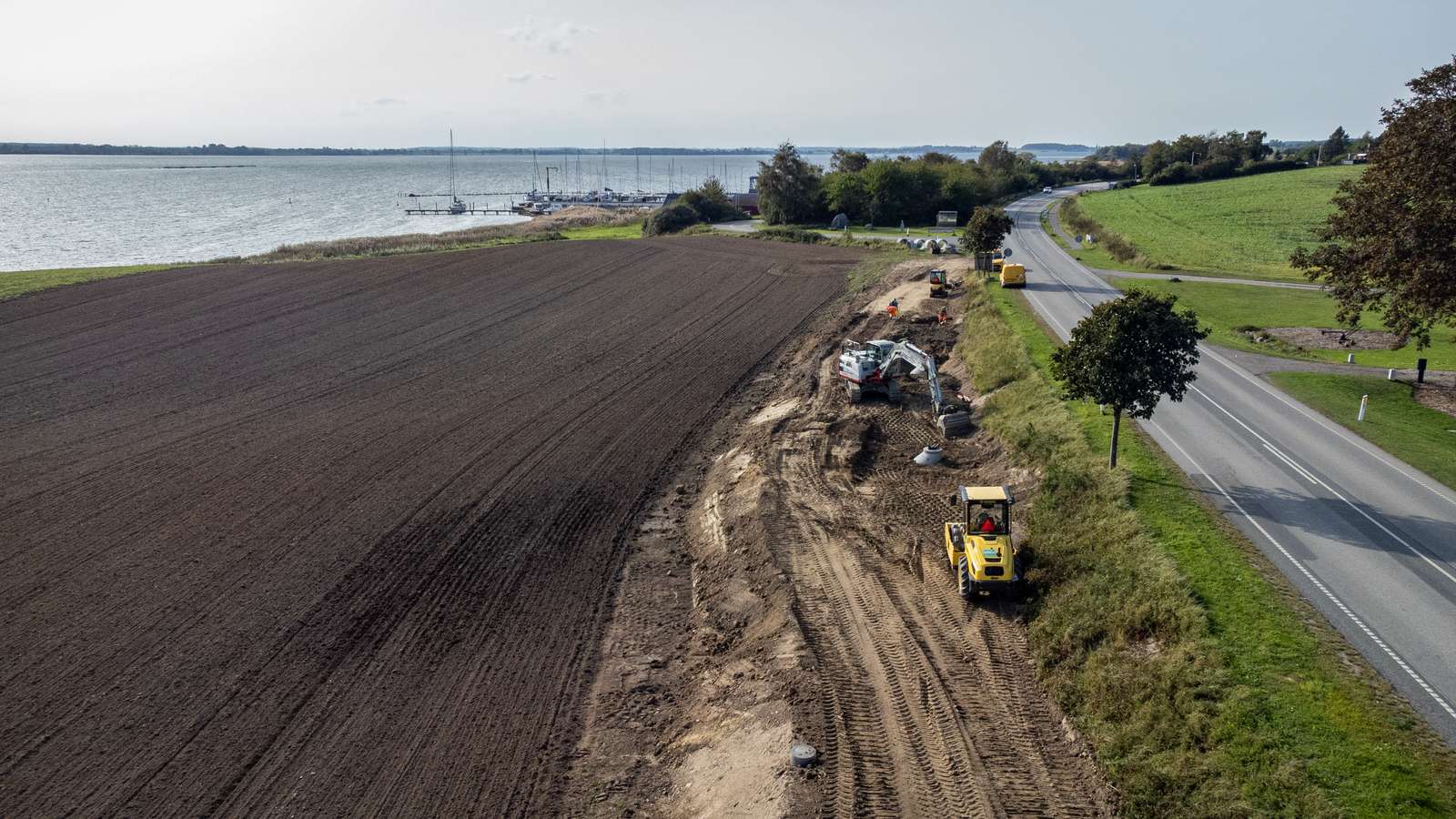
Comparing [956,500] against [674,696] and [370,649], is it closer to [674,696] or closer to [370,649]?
[674,696]

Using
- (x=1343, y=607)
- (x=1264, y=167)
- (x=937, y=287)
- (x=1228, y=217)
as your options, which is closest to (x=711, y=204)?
(x=937, y=287)

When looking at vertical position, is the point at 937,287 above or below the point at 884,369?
above

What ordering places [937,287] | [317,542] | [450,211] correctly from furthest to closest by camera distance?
[450,211] < [937,287] < [317,542]

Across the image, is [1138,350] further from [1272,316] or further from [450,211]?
[450,211]

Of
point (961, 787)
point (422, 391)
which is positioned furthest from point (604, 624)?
point (422, 391)

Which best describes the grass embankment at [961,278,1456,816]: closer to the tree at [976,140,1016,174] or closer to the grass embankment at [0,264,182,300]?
the grass embankment at [0,264,182,300]

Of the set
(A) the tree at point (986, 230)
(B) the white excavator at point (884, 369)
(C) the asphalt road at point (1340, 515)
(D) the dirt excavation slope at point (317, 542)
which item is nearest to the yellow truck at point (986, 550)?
(C) the asphalt road at point (1340, 515)
